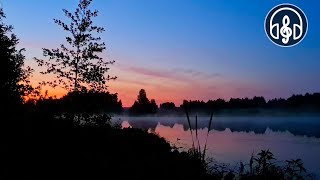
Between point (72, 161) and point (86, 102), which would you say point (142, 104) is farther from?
point (72, 161)

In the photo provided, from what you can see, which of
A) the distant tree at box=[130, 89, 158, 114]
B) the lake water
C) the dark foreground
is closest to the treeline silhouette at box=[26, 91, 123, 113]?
the lake water

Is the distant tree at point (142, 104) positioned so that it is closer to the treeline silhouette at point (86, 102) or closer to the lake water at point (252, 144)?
the lake water at point (252, 144)

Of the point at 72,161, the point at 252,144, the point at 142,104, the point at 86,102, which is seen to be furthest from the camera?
the point at 142,104

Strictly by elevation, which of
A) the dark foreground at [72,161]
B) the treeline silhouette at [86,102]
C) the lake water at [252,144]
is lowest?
the lake water at [252,144]

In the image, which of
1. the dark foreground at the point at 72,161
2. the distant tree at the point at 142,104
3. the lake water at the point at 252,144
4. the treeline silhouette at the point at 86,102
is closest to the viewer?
the dark foreground at the point at 72,161

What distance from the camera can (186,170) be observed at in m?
10.7

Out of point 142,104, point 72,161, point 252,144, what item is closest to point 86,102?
point 72,161

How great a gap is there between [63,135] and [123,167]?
3.95 m

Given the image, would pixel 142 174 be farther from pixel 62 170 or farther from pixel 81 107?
pixel 81 107

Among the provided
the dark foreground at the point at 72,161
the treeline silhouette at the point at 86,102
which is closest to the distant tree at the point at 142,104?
the treeline silhouette at the point at 86,102

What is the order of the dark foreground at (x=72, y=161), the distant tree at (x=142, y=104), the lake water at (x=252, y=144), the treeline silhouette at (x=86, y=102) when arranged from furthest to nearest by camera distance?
1. the distant tree at (x=142, y=104)
2. the lake water at (x=252, y=144)
3. the treeline silhouette at (x=86, y=102)
4. the dark foreground at (x=72, y=161)

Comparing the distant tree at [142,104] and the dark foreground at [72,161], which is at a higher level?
the distant tree at [142,104]

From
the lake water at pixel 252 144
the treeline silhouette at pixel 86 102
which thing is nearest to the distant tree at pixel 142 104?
the lake water at pixel 252 144

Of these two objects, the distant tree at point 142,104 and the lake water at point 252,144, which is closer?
the lake water at point 252,144
